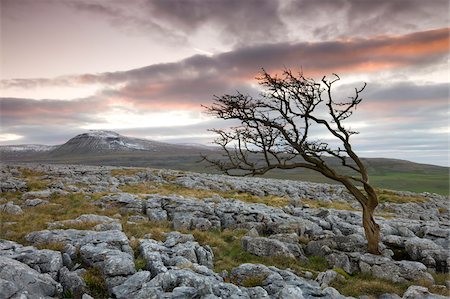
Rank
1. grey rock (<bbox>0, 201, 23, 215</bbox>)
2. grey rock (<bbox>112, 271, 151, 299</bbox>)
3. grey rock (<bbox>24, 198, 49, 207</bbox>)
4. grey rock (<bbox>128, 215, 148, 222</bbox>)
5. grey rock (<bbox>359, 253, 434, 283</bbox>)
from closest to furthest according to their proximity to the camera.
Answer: grey rock (<bbox>112, 271, 151, 299</bbox>) → grey rock (<bbox>359, 253, 434, 283</bbox>) → grey rock (<bbox>0, 201, 23, 215</bbox>) → grey rock (<bbox>128, 215, 148, 222</bbox>) → grey rock (<bbox>24, 198, 49, 207</bbox>)

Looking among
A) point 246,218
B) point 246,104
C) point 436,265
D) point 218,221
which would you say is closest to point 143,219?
point 218,221

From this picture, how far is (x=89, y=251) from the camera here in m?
15.1

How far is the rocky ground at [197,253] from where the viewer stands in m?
13.1

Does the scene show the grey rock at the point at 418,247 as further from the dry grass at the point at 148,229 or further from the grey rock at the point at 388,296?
the dry grass at the point at 148,229

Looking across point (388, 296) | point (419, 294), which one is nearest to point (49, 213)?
point (388, 296)

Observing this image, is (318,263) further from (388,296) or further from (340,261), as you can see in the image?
(388,296)

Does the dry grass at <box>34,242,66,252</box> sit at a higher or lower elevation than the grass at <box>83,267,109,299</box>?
higher

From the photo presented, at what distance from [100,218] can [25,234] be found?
17.7ft

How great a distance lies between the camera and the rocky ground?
42.9 ft

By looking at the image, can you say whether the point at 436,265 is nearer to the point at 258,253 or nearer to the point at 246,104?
the point at 258,253

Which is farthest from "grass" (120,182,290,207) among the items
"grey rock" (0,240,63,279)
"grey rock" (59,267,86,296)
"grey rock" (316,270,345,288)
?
"grey rock" (59,267,86,296)

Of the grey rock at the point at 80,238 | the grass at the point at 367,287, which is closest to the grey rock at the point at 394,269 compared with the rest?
the grass at the point at 367,287

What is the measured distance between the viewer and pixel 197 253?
17.6 meters

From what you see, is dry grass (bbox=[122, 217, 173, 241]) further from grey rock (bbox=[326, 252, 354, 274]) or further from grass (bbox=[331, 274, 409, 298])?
grass (bbox=[331, 274, 409, 298])
